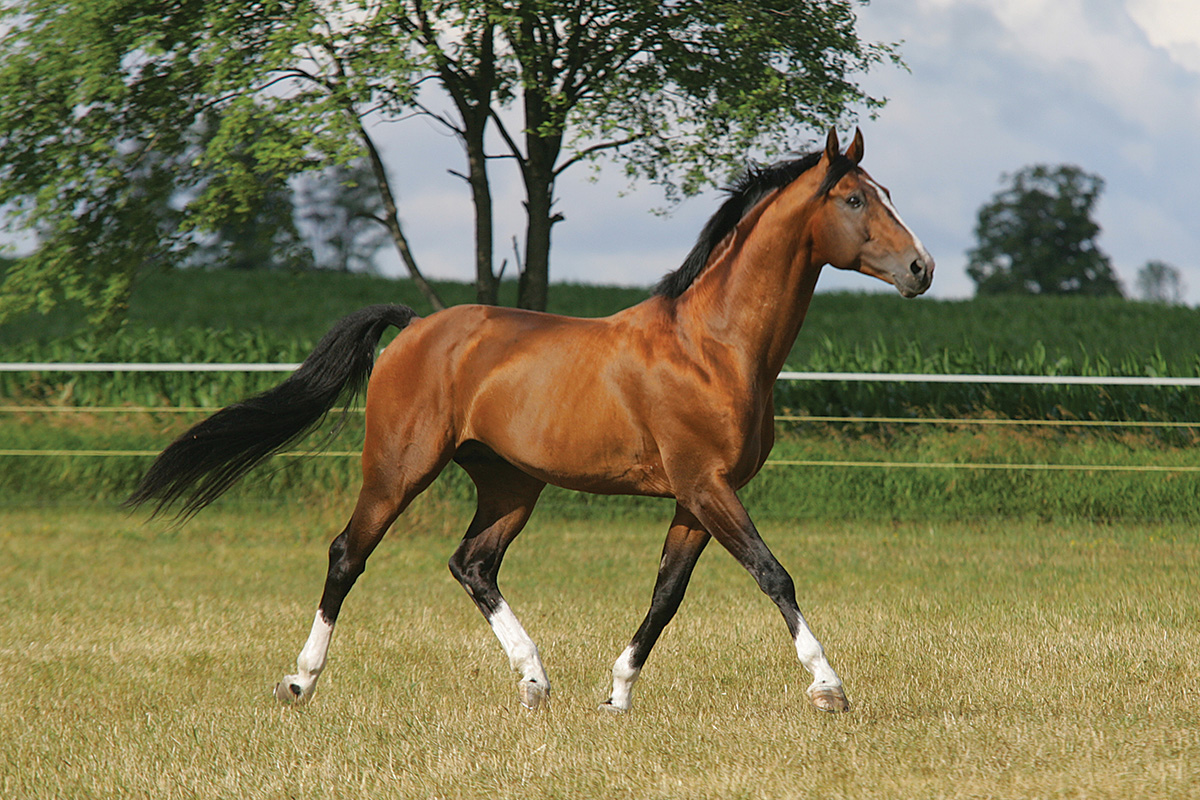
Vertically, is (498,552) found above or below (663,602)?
below

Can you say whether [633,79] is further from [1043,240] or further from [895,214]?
[1043,240]

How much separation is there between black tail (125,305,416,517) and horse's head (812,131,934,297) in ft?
7.03

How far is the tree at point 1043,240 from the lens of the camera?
2286 inches

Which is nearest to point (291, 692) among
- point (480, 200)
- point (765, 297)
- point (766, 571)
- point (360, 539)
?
point (360, 539)

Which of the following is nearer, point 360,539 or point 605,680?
point 360,539

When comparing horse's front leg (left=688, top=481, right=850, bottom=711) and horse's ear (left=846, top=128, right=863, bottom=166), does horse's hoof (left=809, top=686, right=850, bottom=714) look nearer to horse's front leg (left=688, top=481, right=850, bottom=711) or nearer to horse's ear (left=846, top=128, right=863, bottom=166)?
horse's front leg (left=688, top=481, right=850, bottom=711)

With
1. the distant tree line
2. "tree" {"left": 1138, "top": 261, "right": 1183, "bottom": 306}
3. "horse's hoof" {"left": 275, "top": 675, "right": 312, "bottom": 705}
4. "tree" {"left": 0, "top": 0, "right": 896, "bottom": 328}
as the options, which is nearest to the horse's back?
"horse's hoof" {"left": 275, "top": 675, "right": 312, "bottom": 705}

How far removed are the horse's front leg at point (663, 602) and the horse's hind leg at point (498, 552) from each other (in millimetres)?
336

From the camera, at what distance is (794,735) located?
3.84m

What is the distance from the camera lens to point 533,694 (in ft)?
14.8

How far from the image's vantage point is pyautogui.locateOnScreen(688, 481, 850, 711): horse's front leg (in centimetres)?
391

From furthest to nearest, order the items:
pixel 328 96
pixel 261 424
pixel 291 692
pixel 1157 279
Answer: pixel 1157 279, pixel 328 96, pixel 261 424, pixel 291 692

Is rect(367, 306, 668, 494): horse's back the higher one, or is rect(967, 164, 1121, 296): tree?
rect(367, 306, 668, 494): horse's back

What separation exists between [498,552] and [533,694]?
66 centimetres
